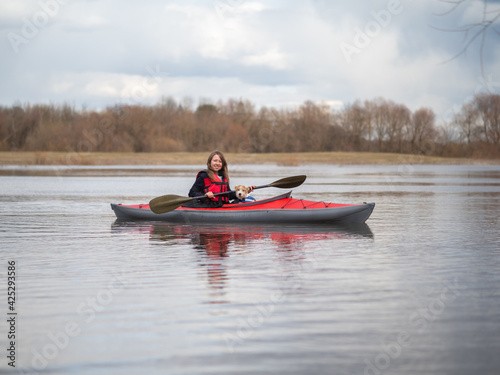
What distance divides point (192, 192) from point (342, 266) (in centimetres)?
511

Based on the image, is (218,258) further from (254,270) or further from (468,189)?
(468,189)

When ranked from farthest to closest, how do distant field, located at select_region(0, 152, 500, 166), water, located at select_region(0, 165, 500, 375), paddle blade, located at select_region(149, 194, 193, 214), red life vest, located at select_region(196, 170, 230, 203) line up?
distant field, located at select_region(0, 152, 500, 166)
paddle blade, located at select_region(149, 194, 193, 214)
red life vest, located at select_region(196, 170, 230, 203)
water, located at select_region(0, 165, 500, 375)

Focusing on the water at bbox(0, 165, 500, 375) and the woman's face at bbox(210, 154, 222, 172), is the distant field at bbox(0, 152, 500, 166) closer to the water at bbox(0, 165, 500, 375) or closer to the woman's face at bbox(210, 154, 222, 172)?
the woman's face at bbox(210, 154, 222, 172)

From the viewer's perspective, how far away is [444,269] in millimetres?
7574

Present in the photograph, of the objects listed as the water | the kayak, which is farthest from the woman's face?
the water

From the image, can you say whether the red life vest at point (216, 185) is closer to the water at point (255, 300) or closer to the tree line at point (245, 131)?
the water at point (255, 300)

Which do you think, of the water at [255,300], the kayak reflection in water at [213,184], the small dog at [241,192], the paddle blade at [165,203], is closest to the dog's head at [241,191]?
the small dog at [241,192]

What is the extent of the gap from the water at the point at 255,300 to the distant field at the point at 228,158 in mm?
35114

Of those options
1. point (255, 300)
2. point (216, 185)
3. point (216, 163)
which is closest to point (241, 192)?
point (216, 185)

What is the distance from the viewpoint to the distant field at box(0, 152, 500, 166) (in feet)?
151

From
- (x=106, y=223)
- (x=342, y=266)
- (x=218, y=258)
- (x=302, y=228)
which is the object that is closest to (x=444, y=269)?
(x=342, y=266)

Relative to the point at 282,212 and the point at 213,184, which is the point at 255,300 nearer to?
the point at 282,212

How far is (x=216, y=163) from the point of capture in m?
11.8

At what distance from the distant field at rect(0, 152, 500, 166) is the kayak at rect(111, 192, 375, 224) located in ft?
108
